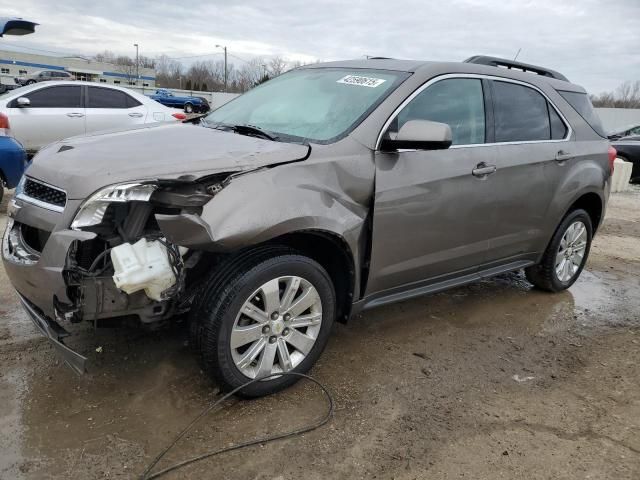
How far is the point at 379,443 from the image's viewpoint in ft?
8.77

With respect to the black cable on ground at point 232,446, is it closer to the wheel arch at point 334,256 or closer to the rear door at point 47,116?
the wheel arch at point 334,256

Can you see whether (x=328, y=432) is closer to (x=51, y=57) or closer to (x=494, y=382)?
(x=494, y=382)

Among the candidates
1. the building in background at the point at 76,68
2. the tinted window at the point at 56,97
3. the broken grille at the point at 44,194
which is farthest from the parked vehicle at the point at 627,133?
the building in background at the point at 76,68

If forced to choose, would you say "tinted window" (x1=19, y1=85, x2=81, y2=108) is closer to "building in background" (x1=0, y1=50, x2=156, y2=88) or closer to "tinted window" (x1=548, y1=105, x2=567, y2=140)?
"tinted window" (x1=548, y1=105, x2=567, y2=140)

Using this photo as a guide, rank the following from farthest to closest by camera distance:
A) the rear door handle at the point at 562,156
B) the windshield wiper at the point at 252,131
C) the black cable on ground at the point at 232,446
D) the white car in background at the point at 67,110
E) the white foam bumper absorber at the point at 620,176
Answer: the white foam bumper absorber at the point at 620,176 → the white car in background at the point at 67,110 → the rear door handle at the point at 562,156 → the windshield wiper at the point at 252,131 → the black cable on ground at the point at 232,446

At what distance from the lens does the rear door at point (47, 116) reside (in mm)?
9078

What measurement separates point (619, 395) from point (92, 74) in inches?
3393

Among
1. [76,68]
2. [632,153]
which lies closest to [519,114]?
[632,153]

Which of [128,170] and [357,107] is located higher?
[357,107]

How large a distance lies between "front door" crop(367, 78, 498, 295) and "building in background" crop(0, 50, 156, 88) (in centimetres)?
7900

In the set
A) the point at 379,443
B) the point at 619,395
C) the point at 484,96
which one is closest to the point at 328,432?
the point at 379,443

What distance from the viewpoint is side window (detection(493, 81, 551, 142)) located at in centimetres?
395

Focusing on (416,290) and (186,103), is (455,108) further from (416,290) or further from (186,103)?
(186,103)

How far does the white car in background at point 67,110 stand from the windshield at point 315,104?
5538 mm
